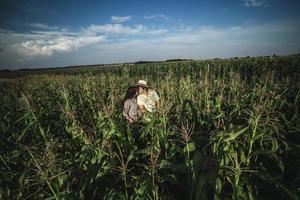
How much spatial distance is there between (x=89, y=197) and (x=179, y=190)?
1127mm

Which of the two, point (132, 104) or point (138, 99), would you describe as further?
point (138, 99)

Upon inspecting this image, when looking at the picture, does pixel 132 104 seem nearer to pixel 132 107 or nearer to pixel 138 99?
pixel 132 107

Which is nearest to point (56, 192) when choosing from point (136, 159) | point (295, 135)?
point (136, 159)

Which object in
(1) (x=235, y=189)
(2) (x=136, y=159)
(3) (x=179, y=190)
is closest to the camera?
(1) (x=235, y=189)

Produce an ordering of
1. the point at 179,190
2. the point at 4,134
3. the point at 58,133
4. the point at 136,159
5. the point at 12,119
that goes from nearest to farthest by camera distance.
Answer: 1. the point at 179,190
2. the point at 136,159
3. the point at 58,133
4. the point at 4,134
5. the point at 12,119

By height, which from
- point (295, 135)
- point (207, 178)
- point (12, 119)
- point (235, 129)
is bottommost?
point (12, 119)

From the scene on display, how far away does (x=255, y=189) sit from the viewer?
2.01 meters

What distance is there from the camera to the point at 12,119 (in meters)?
6.26

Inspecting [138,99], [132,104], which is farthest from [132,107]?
[138,99]

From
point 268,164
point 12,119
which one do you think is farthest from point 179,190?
point 12,119

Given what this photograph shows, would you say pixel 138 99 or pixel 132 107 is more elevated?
pixel 138 99

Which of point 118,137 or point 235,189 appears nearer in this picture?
point 235,189

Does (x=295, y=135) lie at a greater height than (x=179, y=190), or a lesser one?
greater

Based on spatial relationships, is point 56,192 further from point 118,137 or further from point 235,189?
point 235,189
